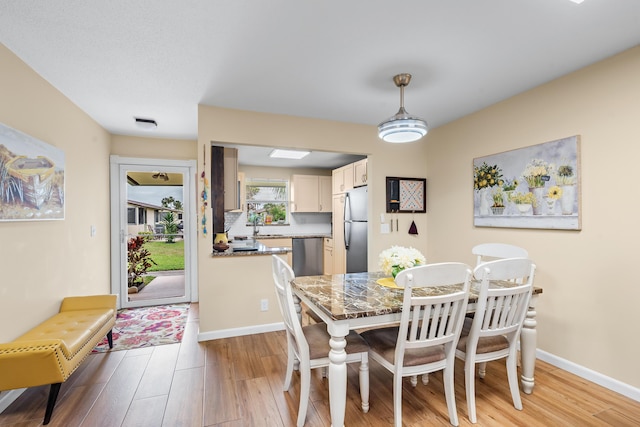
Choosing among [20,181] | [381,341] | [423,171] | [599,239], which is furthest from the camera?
[423,171]

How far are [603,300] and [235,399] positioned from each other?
2726 mm

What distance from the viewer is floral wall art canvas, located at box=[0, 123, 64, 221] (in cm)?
193

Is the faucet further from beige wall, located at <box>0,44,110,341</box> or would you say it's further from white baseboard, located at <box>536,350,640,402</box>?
white baseboard, located at <box>536,350,640,402</box>

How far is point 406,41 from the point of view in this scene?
193 cm

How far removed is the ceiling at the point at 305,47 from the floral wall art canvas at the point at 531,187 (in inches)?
23.6

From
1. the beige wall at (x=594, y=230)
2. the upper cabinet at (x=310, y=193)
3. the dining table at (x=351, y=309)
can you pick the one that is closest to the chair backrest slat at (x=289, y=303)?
the dining table at (x=351, y=309)

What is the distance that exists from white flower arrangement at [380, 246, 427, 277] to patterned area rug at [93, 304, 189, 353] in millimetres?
2251

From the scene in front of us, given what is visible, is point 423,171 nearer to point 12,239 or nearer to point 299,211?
point 299,211

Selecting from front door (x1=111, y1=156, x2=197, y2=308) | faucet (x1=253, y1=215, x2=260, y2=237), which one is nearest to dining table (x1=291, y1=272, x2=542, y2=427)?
front door (x1=111, y1=156, x2=197, y2=308)

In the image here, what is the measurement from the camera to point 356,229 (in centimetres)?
429

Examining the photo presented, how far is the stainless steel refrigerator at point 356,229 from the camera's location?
→ 13.4ft

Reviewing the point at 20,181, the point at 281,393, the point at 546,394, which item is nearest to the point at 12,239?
the point at 20,181

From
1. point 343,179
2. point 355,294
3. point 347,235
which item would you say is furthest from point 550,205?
point 343,179

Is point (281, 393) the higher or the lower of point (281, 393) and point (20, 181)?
the lower
